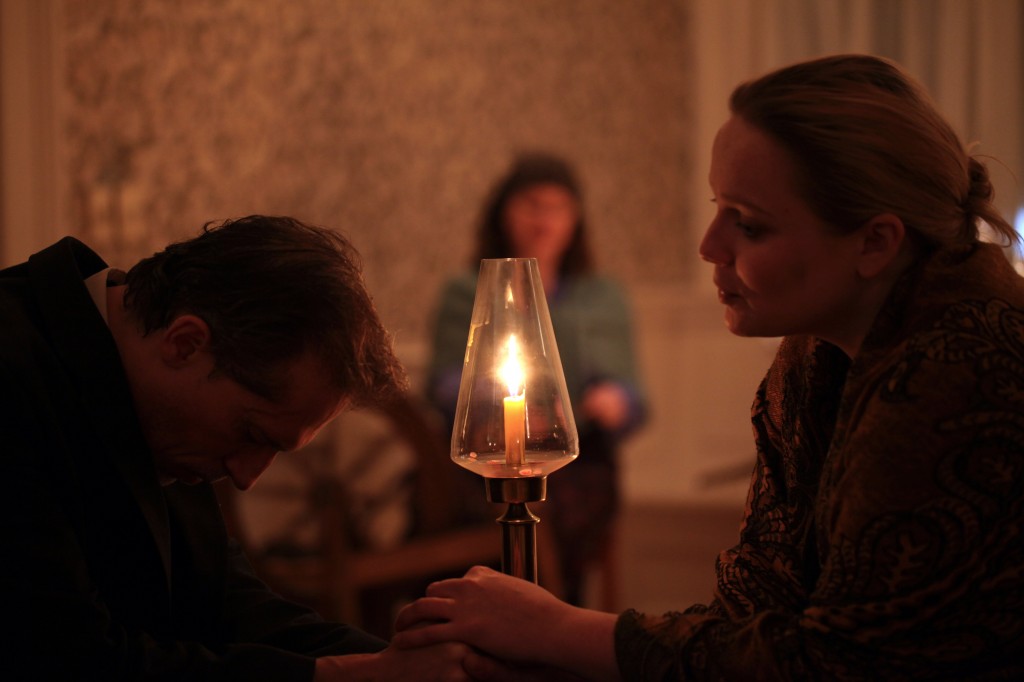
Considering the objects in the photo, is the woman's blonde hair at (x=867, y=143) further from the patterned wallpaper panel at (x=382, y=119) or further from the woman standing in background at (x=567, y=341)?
the patterned wallpaper panel at (x=382, y=119)

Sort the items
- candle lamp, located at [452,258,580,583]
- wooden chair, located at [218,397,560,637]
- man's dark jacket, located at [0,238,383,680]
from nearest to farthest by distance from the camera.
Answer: man's dark jacket, located at [0,238,383,680]
candle lamp, located at [452,258,580,583]
wooden chair, located at [218,397,560,637]

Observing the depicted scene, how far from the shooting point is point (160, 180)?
12.8ft

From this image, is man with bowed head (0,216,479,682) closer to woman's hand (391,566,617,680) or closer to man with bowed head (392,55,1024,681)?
woman's hand (391,566,617,680)

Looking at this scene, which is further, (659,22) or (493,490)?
(659,22)

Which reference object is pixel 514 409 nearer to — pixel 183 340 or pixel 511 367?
pixel 511 367

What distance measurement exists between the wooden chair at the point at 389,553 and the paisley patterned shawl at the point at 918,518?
6.91 feet

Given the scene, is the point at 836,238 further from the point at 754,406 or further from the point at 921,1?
the point at 921,1

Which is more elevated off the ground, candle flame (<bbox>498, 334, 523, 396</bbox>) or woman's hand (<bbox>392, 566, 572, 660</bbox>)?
candle flame (<bbox>498, 334, 523, 396</bbox>)

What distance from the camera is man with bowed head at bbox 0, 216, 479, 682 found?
4.03ft

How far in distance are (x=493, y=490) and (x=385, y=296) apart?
3641mm

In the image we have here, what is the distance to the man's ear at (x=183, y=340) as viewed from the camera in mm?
1265

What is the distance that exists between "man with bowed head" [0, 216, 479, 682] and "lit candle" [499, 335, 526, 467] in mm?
163

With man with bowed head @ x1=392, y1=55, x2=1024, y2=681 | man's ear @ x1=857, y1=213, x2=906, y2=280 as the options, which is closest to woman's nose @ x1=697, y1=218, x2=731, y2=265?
man with bowed head @ x1=392, y1=55, x2=1024, y2=681

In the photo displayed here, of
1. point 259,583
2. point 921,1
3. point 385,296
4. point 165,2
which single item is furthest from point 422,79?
point 259,583
